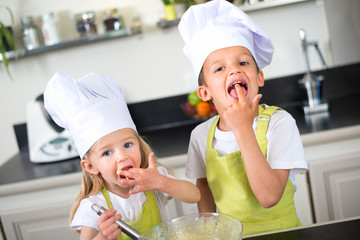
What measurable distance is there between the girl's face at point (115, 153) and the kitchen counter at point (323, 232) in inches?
12.5

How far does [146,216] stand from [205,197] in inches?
8.9

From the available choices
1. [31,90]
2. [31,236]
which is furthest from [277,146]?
[31,90]

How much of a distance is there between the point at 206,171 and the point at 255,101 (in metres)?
0.32

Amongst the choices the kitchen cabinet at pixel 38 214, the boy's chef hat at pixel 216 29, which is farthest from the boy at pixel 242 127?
the kitchen cabinet at pixel 38 214

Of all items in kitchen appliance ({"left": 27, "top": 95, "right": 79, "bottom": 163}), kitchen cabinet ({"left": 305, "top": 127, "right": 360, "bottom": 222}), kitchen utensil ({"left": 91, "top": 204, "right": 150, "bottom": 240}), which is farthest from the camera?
kitchen appliance ({"left": 27, "top": 95, "right": 79, "bottom": 163})

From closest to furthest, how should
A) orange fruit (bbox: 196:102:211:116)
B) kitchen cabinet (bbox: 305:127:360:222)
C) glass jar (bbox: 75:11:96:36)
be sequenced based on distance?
kitchen cabinet (bbox: 305:127:360:222) → orange fruit (bbox: 196:102:211:116) → glass jar (bbox: 75:11:96:36)

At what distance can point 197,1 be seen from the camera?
222 centimetres

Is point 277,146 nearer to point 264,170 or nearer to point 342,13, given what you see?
point 264,170

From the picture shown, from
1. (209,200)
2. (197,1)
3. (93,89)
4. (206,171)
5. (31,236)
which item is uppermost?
(197,1)

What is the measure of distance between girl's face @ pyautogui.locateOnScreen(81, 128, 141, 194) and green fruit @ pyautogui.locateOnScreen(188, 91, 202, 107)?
121cm

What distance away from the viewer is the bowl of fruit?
2.18m

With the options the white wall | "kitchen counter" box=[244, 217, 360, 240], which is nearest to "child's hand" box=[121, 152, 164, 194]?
"kitchen counter" box=[244, 217, 360, 240]

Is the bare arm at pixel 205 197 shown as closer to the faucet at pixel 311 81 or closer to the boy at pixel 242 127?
the boy at pixel 242 127

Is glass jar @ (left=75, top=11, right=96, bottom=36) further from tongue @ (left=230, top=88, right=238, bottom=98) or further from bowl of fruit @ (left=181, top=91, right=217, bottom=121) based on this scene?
tongue @ (left=230, top=88, right=238, bottom=98)
